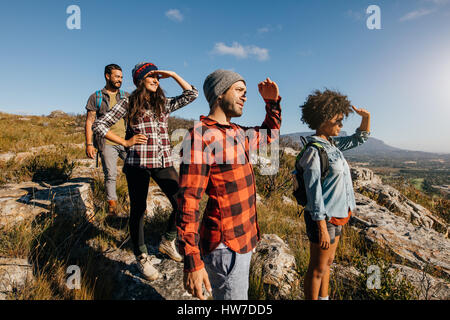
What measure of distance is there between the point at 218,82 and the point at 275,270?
7.38ft

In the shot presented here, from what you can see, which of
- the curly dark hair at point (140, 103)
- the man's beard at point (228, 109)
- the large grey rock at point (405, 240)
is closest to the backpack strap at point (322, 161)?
the man's beard at point (228, 109)

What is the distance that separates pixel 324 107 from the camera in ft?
6.21

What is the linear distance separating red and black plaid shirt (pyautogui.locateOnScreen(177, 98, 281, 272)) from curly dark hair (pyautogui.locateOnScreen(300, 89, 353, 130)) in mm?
989

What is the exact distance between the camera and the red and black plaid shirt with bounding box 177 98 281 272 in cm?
106

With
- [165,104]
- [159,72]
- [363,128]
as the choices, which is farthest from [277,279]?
[159,72]

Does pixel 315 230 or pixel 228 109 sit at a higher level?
pixel 228 109

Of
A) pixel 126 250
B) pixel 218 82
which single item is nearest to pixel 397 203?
pixel 218 82

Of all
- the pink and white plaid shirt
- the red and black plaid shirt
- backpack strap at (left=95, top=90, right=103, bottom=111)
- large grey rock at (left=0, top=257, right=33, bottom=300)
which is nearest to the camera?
the red and black plaid shirt

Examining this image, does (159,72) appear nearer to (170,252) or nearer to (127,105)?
(127,105)

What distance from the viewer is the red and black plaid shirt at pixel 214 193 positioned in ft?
3.46

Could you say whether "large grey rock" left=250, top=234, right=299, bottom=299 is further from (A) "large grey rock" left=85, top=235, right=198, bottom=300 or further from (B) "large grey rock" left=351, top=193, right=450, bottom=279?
(B) "large grey rock" left=351, top=193, right=450, bottom=279

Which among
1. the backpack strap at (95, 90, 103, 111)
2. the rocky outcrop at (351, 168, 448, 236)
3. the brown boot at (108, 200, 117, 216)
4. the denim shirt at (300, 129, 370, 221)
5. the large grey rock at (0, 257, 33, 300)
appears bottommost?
the rocky outcrop at (351, 168, 448, 236)

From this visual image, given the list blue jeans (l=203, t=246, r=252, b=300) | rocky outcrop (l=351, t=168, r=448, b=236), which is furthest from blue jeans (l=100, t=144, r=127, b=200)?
rocky outcrop (l=351, t=168, r=448, b=236)

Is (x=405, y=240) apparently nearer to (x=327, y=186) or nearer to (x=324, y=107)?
(x=327, y=186)
